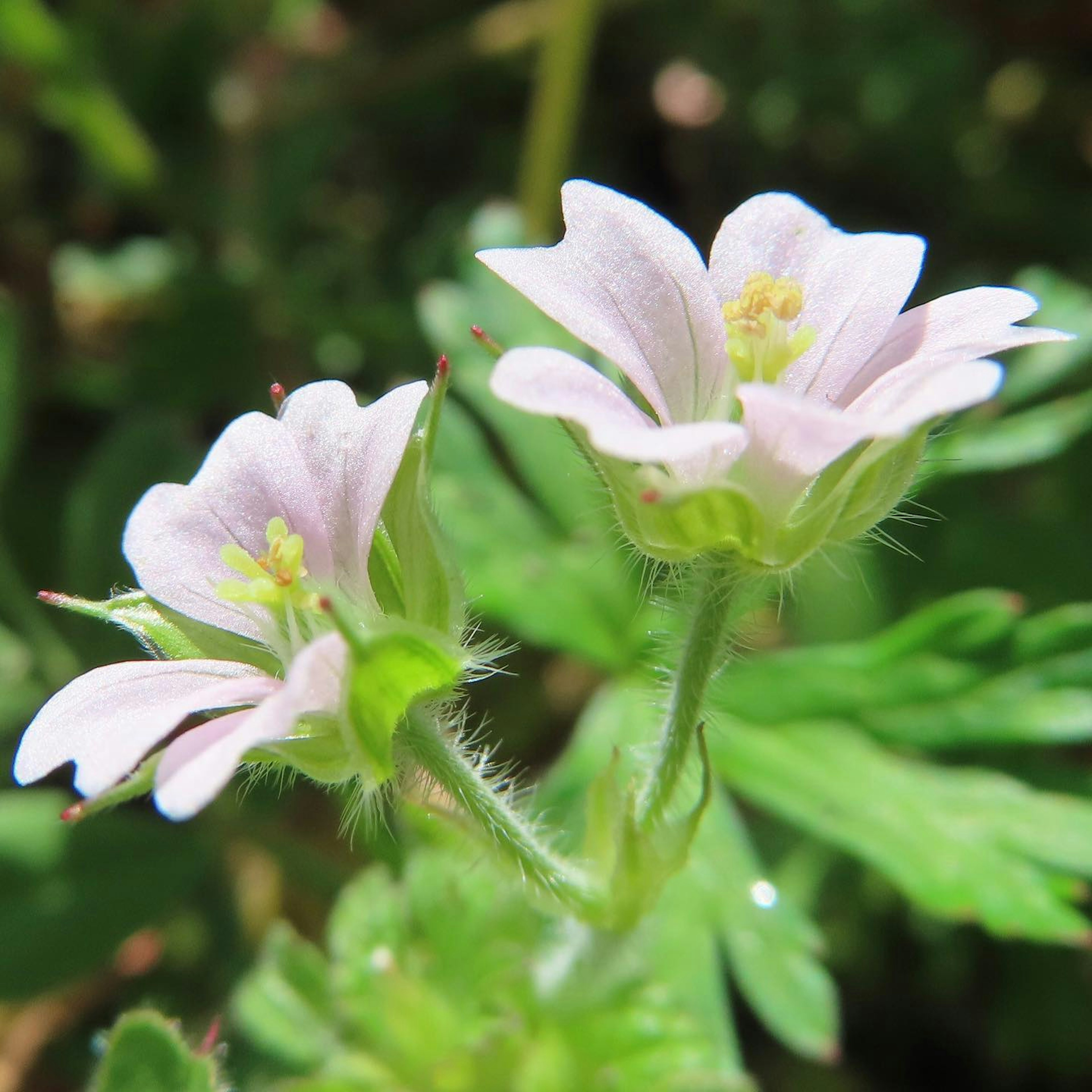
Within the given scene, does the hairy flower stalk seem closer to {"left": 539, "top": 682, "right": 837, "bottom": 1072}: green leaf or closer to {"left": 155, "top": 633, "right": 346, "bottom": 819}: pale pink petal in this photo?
{"left": 155, "top": 633, "right": 346, "bottom": 819}: pale pink petal

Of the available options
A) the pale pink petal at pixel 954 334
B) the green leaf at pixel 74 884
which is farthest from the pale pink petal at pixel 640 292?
the green leaf at pixel 74 884

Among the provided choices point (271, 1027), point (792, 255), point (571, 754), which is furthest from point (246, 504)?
point (271, 1027)

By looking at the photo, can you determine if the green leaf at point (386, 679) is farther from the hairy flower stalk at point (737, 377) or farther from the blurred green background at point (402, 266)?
the blurred green background at point (402, 266)

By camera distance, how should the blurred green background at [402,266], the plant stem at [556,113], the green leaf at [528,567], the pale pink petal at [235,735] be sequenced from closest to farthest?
1. the pale pink petal at [235,735]
2. the green leaf at [528,567]
3. the blurred green background at [402,266]
4. the plant stem at [556,113]

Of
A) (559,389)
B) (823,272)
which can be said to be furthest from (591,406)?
(823,272)

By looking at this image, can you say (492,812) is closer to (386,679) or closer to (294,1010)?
(386,679)

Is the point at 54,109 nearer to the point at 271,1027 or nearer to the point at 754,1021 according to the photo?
the point at 271,1027
